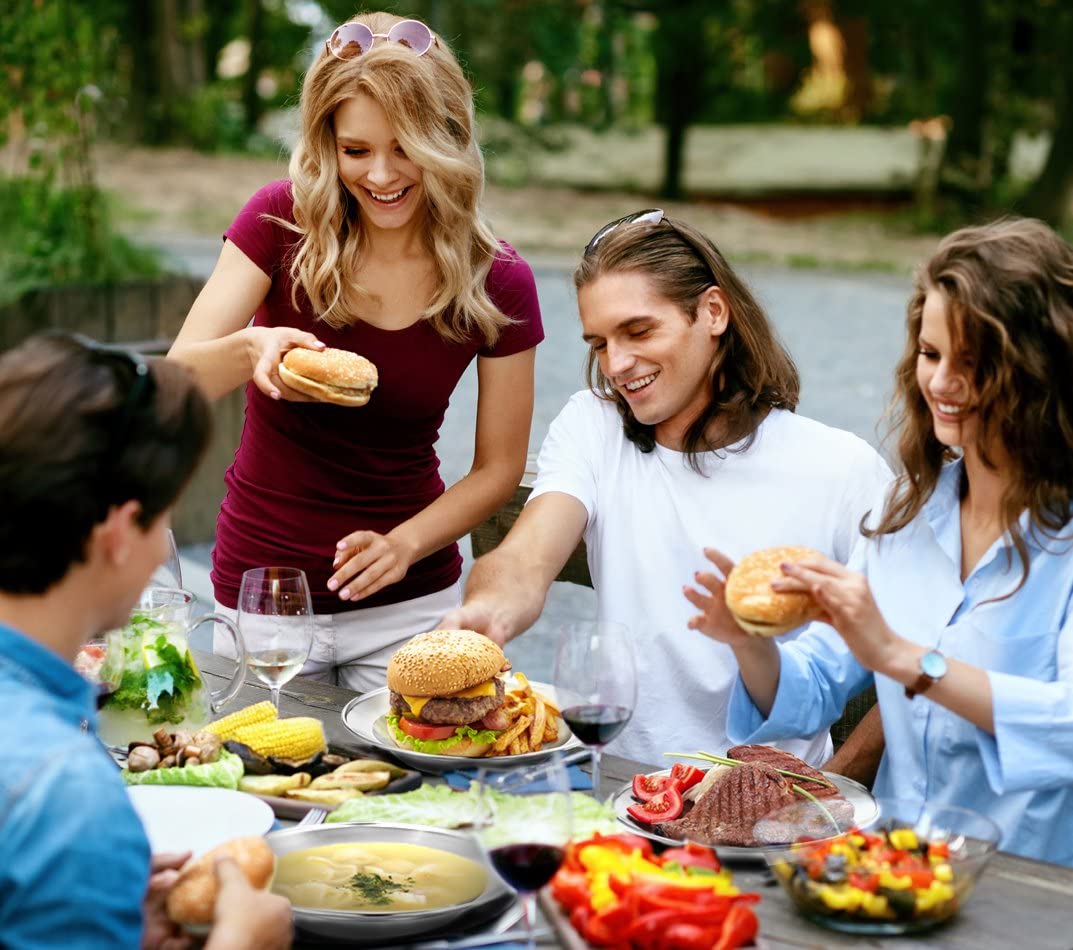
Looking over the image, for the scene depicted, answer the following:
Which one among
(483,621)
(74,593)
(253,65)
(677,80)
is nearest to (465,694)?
(483,621)

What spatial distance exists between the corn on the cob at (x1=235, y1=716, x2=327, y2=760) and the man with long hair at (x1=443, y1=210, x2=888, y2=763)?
1.86ft

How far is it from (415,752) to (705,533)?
897 mm

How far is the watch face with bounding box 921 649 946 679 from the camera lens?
228 centimetres

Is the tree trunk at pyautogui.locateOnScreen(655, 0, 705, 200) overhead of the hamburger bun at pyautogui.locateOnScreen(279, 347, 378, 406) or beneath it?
overhead

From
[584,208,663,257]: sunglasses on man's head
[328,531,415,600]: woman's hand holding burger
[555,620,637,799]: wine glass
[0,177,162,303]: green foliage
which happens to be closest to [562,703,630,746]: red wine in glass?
[555,620,637,799]: wine glass

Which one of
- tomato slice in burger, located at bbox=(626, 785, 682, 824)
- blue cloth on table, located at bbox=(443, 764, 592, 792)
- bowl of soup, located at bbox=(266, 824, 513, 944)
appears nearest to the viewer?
bowl of soup, located at bbox=(266, 824, 513, 944)

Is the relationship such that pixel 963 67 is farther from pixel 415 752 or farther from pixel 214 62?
pixel 415 752

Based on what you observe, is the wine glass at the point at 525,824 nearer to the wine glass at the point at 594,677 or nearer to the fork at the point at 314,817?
the wine glass at the point at 594,677

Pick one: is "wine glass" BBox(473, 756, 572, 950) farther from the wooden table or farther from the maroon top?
the maroon top

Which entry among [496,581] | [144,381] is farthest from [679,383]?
[144,381]

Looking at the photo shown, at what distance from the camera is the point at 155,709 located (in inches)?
107

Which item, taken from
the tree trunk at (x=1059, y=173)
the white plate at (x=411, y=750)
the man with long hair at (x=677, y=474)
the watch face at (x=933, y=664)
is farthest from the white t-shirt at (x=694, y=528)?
the tree trunk at (x=1059, y=173)

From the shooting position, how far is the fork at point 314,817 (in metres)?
2.40

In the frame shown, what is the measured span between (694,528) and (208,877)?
5.19 feet
